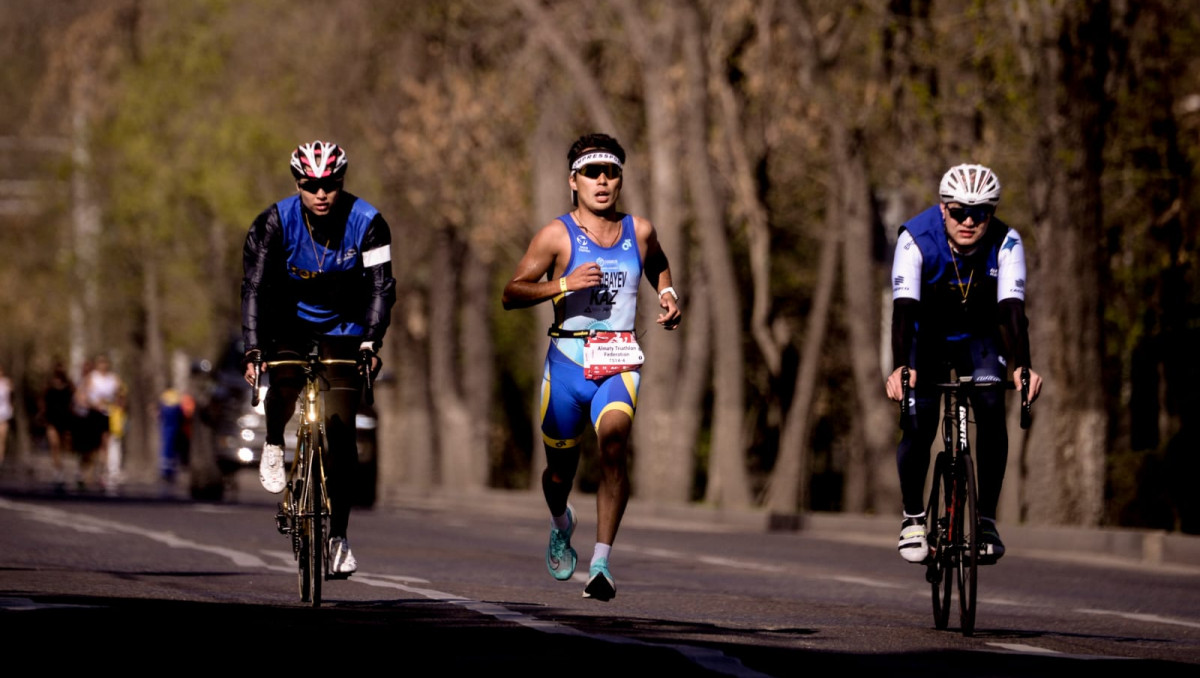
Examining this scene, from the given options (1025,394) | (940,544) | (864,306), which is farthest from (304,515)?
(864,306)

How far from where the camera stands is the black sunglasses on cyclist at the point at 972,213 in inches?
430

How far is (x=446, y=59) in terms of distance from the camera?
43.2m

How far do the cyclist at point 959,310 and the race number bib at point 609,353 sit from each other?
1.21 meters

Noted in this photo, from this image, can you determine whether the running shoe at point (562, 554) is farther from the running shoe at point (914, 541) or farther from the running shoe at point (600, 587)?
the running shoe at point (914, 541)

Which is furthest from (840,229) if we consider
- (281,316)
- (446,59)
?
(281,316)

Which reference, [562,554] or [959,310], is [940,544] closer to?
[959,310]

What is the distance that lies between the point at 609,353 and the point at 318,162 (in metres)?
1.69

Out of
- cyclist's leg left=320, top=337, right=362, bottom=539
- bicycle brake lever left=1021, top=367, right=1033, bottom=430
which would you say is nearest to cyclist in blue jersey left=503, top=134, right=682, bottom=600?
cyclist's leg left=320, top=337, right=362, bottom=539

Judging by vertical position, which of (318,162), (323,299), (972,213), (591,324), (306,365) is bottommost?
(306,365)

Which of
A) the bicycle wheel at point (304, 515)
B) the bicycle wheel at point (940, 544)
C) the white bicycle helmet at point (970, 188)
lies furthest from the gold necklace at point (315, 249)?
the bicycle wheel at point (940, 544)

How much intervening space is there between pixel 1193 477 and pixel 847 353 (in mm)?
23054

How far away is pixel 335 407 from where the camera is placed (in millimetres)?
11570

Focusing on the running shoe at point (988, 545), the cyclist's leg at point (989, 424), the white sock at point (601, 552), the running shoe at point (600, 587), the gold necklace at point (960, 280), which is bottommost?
the running shoe at point (600, 587)

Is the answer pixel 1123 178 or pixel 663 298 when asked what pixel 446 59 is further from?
pixel 663 298
